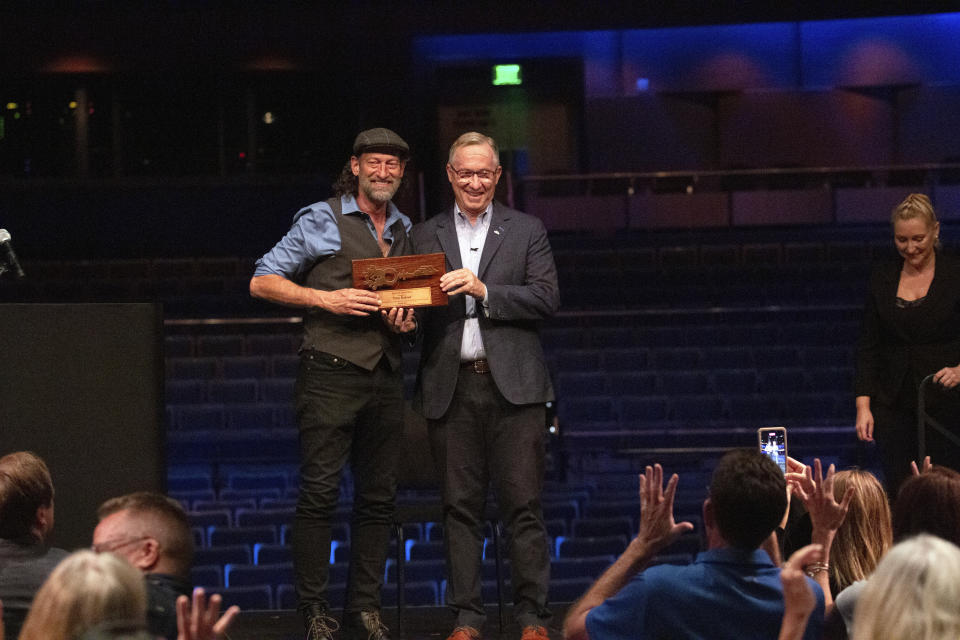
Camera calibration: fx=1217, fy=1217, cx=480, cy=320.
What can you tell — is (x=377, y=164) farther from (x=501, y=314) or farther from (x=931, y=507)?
(x=931, y=507)

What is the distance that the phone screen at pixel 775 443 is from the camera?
119 inches

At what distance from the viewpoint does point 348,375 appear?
3529 millimetres

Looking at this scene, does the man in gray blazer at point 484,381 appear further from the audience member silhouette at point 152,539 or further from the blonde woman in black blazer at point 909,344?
the audience member silhouette at point 152,539

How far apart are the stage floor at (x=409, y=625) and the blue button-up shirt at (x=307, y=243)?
42.8 inches

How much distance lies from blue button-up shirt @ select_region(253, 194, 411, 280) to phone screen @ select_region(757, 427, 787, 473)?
131 cm

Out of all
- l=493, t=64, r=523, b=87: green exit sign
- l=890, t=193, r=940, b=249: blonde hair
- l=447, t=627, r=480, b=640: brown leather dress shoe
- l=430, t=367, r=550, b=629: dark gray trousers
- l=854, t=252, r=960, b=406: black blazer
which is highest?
l=493, t=64, r=523, b=87: green exit sign

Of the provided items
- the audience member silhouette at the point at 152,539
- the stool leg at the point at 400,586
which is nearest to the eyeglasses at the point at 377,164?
the stool leg at the point at 400,586

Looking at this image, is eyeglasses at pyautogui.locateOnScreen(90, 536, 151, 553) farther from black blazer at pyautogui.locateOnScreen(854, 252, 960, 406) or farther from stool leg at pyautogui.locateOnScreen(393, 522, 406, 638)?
black blazer at pyautogui.locateOnScreen(854, 252, 960, 406)

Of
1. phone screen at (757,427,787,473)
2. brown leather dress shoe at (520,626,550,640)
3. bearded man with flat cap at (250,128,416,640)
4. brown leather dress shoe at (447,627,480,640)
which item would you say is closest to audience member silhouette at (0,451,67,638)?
bearded man with flat cap at (250,128,416,640)

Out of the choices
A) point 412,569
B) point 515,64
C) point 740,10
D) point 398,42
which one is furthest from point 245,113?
point 412,569

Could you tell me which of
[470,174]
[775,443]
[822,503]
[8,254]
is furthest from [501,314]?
[822,503]

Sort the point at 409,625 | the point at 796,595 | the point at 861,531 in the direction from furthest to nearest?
the point at 409,625 < the point at 861,531 < the point at 796,595

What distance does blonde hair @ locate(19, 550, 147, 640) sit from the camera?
1.46 metres

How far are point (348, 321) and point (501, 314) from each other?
0.45 m
